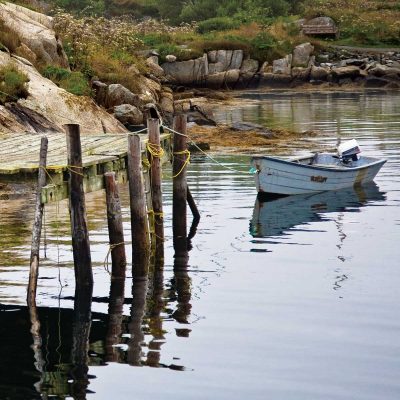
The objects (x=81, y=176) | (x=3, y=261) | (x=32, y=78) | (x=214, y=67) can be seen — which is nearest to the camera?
(x=81, y=176)

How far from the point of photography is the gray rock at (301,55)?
7325 cm

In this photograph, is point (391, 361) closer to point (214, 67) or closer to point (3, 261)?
point (3, 261)

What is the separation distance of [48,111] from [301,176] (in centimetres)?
953

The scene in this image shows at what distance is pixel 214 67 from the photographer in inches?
2771

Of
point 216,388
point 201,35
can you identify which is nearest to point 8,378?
point 216,388

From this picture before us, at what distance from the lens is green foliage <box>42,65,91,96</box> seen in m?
37.3

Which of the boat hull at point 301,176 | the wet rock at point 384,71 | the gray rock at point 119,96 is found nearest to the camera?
the boat hull at point 301,176

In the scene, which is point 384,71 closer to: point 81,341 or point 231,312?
point 231,312

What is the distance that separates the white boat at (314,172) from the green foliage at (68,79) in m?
10.9

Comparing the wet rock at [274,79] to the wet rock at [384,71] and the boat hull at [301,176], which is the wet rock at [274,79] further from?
the boat hull at [301,176]

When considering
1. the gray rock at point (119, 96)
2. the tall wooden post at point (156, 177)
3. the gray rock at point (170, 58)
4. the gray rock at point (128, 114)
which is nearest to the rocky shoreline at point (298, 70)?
the gray rock at point (170, 58)

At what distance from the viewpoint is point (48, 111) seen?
33.5m

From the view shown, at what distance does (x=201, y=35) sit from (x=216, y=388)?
64.9 metres

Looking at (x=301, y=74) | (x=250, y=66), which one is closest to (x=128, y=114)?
(x=250, y=66)
